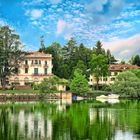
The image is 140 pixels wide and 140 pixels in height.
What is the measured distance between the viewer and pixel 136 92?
85438 millimetres

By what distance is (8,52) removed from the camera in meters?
79.2

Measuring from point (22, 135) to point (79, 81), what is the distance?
61.1 meters

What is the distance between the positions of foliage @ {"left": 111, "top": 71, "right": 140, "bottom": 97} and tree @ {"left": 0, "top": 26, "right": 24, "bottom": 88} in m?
20.6

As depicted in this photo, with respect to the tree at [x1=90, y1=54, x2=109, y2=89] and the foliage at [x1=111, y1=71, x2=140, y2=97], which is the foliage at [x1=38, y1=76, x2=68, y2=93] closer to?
the foliage at [x1=111, y1=71, x2=140, y2=97]

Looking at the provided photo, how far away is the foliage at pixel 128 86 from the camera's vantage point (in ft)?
280

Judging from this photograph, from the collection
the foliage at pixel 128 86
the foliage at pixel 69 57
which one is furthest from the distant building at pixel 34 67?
the foliage at pixel 128 86

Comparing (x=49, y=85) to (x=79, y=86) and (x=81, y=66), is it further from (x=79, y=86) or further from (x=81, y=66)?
(x=81, y=66)

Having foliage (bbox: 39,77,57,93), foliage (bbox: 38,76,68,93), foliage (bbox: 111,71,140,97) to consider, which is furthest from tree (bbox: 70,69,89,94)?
foliage (bbox: 111,71,140,97)

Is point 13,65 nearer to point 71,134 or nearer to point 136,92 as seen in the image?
point 136,92

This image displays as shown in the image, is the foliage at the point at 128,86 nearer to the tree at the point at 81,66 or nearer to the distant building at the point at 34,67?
the distant building at the point at 34,67

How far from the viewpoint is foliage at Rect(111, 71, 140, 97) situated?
85.3 meters

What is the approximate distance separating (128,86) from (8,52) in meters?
24.3

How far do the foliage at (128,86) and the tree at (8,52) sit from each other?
20.6 meters

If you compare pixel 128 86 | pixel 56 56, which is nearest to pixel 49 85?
pixel 128 86
